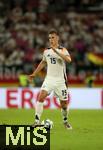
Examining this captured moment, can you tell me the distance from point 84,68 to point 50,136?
51.6ft

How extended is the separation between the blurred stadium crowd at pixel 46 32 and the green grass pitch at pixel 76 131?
8270mm

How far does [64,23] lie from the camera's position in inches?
1192

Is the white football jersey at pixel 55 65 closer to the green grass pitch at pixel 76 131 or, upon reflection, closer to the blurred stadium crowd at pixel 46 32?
the green grass pitch at pixel 76 131

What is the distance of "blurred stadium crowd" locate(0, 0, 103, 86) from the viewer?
1108 inches

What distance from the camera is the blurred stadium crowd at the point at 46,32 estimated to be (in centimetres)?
2814

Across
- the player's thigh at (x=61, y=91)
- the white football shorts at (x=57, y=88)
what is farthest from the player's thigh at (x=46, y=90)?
the player's thigh at (x=61, y=91)

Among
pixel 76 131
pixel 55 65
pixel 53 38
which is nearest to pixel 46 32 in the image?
pixel 55 65

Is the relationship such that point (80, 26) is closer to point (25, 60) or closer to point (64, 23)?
point (64, 23)

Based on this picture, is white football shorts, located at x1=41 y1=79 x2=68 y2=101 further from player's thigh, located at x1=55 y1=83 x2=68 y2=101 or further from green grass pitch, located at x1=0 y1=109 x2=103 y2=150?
Answer: green grass pitch, located at x1=0 y1=109 x2=103 y2=150

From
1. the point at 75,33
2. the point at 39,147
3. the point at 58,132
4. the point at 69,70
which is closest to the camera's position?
the point at 39,147

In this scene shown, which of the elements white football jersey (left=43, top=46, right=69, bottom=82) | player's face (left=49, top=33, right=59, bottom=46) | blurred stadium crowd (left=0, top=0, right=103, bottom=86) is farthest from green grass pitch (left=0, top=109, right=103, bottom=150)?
blurred stadium crowd (left=0, top=0, right=103, bottom=86)

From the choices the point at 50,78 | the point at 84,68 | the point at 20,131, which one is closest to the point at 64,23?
the point at 84,68

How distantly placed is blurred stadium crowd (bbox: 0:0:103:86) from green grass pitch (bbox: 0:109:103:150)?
27.1ft

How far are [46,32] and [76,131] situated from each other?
16367mm
